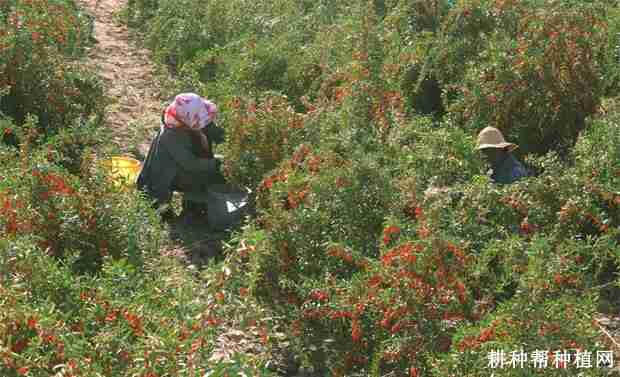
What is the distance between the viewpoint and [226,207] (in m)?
5.62

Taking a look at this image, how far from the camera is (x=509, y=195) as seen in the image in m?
4.85

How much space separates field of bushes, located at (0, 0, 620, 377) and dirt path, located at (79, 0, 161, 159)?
1.30ft

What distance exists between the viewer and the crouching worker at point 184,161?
5789mm

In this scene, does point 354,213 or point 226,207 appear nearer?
point 354,213

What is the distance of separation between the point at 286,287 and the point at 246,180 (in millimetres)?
1497

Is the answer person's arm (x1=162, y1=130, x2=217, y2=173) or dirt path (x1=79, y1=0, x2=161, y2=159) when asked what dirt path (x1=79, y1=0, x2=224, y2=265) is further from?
person's arm (x1=162, y1=130, x2=217, y2=173)

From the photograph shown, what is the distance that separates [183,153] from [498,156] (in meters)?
2.31

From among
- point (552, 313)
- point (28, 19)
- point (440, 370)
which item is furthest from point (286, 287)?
point (28, 19)

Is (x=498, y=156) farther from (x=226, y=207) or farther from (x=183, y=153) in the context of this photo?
(x=183, y=153)

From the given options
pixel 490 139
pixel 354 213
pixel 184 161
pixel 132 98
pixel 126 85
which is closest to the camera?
pixel 354 213

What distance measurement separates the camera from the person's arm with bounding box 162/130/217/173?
5789 mm

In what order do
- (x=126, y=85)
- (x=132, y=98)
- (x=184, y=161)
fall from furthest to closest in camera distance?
(x=126, y=85)
(x=132, y=98)
(x=184, y=161)

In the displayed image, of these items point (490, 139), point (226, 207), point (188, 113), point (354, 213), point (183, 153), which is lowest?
point (226, 207)

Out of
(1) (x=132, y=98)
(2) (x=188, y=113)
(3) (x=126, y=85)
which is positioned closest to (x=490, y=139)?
(2) (x=188, y=113)
